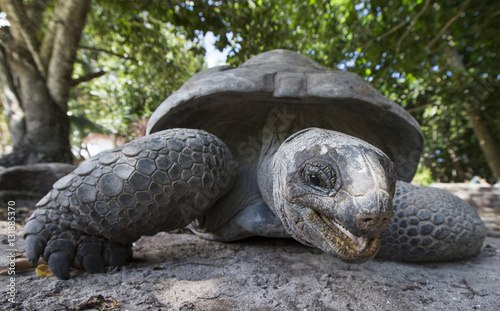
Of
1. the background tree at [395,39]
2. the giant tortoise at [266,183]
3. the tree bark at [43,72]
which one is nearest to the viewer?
the giant tortoise at [266,183]

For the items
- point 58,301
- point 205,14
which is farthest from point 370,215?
point 205,14

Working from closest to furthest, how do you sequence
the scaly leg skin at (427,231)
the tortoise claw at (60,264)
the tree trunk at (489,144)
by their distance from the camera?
1. the tortoise claw at (60,264)
2. the scaly leg skin at (427,231)
3. the tree trunk at (489,144)

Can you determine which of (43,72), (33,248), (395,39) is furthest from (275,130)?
(395,39)

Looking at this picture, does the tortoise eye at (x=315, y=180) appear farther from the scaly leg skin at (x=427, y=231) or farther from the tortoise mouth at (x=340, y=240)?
the scaly leg skin at (x=427, y=231)

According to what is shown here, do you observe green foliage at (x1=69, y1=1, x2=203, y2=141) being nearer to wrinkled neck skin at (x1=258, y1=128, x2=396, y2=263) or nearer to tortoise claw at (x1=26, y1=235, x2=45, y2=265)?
tortoise claw at (x1=26, y1=235, x2=45, y2=265)

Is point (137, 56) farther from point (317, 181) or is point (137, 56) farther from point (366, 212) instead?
point (366, 212)

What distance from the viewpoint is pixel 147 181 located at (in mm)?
1417

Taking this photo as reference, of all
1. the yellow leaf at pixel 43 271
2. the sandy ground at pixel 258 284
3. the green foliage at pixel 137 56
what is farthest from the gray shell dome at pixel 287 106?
the green foliage at pixel 137 56

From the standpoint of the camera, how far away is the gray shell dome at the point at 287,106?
182 centimetres

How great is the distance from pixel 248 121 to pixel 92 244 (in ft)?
4.02

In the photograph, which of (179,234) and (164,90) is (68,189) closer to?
(179,234)

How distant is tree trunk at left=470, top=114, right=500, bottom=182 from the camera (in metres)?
7.55

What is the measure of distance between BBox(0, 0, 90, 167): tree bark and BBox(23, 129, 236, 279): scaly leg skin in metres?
3.04

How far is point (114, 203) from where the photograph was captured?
138cm
